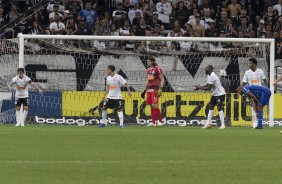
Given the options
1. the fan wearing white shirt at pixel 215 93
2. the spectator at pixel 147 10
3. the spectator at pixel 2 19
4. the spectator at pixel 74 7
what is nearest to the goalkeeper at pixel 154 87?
the fan wearing white shirt at pixel 215 93

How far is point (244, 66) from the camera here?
110 ft

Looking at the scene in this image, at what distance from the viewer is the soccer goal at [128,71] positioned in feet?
107

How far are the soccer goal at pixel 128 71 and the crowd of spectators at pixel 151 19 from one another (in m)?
0.45

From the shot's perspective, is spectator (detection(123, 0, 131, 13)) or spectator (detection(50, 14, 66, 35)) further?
spectator (detection(123, 0, 131, 13))

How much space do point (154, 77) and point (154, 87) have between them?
0.34m

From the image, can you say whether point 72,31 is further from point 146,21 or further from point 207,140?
point 207,140

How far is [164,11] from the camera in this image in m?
37.1

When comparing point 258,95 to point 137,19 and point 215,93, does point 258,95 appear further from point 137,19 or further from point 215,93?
point 137,19

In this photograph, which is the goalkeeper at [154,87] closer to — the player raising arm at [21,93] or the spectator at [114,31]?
the player raising arm at [21,93]

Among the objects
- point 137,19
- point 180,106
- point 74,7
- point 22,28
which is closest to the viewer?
point 180,106

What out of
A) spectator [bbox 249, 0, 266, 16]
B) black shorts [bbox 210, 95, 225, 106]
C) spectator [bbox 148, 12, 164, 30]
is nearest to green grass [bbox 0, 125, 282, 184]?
black shorts [bbox 210, 95, 225, 106]

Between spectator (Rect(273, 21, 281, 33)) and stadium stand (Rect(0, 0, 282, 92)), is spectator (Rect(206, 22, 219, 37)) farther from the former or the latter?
spectator (Rect(273, 21, 281, 33))

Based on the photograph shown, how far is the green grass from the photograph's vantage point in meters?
12.4

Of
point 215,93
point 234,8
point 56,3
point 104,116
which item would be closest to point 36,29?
point 56,3
